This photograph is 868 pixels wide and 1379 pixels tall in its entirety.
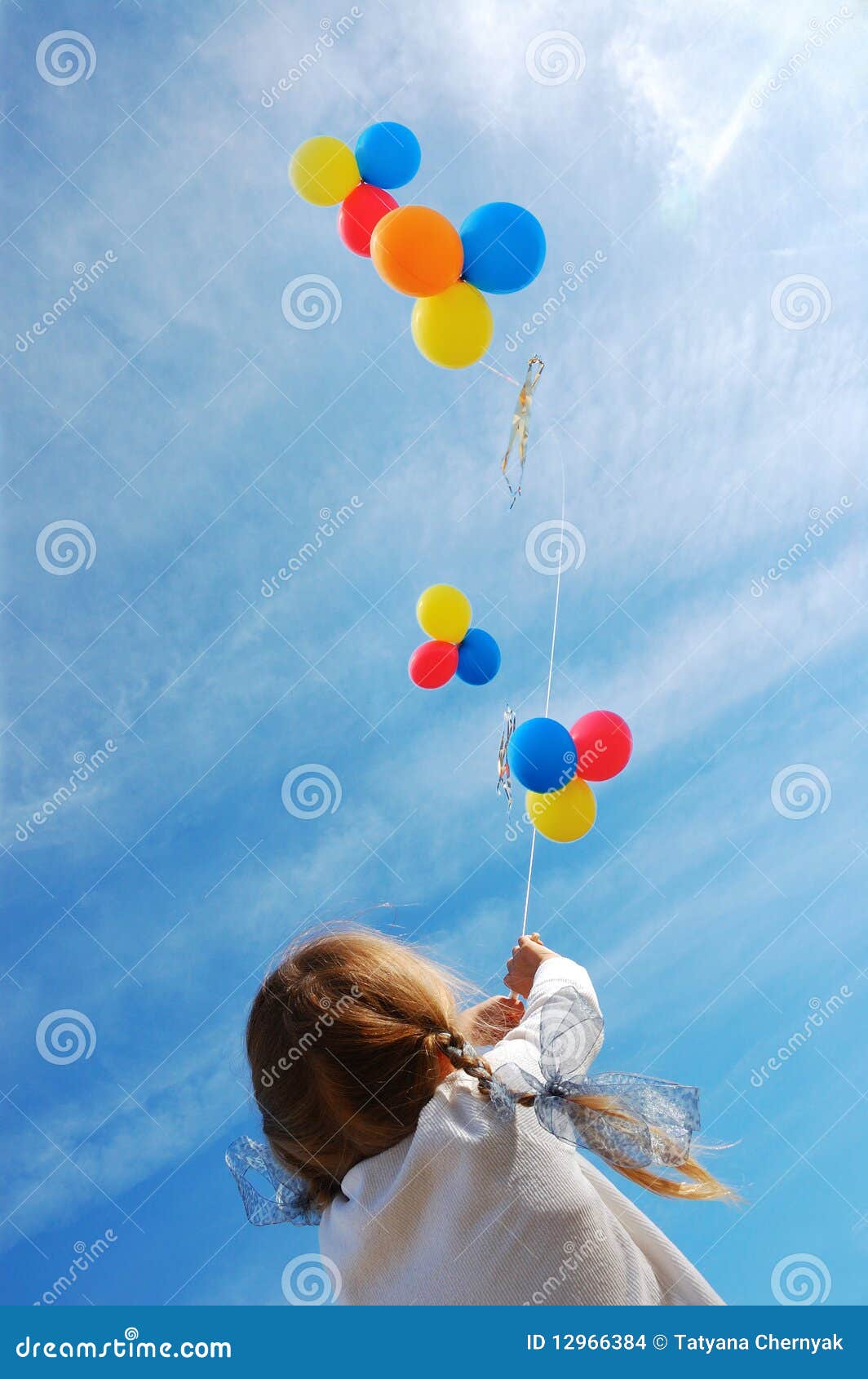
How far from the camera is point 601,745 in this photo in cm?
399

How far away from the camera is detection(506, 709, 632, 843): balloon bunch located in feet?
12.8

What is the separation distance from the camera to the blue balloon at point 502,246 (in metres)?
3.90

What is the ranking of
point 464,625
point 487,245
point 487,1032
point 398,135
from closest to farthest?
point 487,1032 < point 487,245 < point 398,135 < point 464,625

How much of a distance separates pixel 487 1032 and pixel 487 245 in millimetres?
3200

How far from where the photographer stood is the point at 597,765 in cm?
399

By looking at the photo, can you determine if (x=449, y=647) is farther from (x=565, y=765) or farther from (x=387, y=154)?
(x=387, y=154)

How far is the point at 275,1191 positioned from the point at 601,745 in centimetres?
244

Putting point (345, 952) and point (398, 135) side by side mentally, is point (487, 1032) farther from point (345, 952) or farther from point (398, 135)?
point (398, 135)

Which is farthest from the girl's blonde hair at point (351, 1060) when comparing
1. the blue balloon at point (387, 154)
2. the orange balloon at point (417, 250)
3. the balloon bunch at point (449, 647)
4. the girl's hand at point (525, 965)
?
the blue balloon at point (387, 154)

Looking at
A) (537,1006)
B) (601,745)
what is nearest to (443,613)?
(601,745)

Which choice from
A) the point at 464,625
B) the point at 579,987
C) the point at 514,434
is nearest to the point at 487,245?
the point at 514,434

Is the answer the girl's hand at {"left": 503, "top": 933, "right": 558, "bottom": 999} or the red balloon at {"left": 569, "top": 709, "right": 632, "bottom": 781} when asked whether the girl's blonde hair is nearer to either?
the girl's hand at {"left": 503, "top": 933, "right": 558, "bottom": 999}

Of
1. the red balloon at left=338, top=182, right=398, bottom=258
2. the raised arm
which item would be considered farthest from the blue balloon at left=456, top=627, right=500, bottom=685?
the raised arm

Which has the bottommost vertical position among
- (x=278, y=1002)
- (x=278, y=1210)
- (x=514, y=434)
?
(x=278, y=1210)
